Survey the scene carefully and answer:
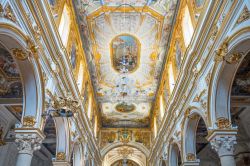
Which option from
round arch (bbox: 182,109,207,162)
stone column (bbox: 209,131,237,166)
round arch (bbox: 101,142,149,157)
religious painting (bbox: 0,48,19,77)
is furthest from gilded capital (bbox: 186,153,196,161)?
round arch (bbox: 101,142,149,157)

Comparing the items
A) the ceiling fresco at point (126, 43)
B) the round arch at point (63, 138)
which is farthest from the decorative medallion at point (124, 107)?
the round arch at point (63, 138)

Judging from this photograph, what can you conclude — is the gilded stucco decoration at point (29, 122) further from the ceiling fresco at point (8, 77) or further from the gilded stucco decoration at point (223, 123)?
the gilded stucco decoration at point (223, 123)

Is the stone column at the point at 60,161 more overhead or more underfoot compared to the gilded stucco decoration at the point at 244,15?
more underfoot

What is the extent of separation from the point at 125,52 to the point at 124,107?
853 centimetres

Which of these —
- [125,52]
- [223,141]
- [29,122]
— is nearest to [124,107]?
[125,52]

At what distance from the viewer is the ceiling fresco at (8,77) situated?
29.4ft

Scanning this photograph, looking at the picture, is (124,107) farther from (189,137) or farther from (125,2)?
(189,137)

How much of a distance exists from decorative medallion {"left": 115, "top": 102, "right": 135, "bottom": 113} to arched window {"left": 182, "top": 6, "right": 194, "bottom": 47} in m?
12.0

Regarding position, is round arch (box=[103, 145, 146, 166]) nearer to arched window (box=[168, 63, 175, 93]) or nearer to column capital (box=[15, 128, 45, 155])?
arched window (box=[168, 63, 175, 93])

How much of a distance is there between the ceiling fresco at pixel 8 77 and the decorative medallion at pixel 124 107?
45.2ft

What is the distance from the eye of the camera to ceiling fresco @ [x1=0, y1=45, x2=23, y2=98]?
896cm

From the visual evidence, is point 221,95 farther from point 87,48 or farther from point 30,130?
point 87,48

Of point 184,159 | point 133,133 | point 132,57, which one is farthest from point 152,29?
point 133,133

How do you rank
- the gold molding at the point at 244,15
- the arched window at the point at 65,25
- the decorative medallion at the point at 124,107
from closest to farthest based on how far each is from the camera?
1. the gold molding at the point at 244,15
2. the arched window at the point at 65,25
3. the decorative medallion at the point at 124,107
